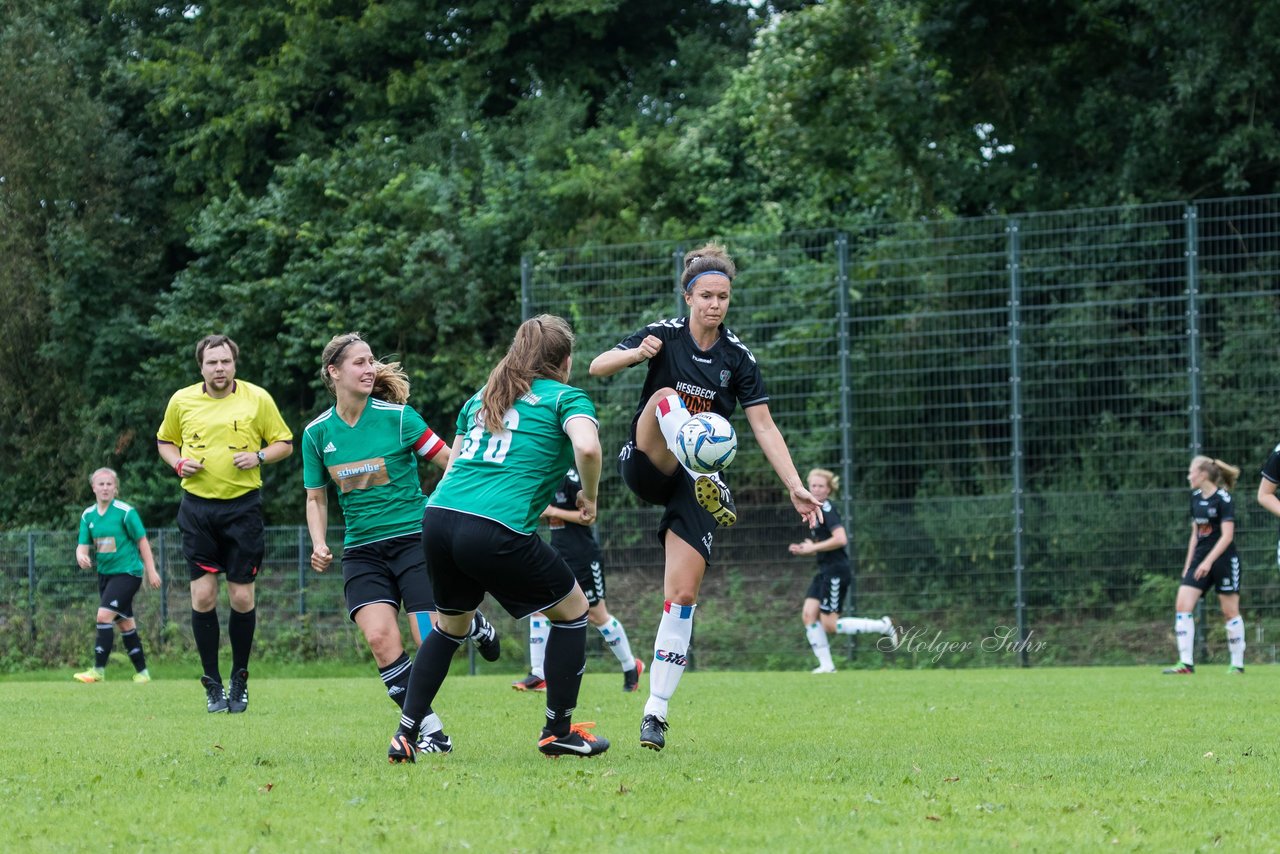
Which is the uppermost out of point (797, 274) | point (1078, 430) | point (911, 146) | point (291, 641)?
point (911, 146)

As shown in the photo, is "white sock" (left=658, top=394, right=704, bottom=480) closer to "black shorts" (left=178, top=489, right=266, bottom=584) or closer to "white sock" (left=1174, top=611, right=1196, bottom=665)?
"black shorts" (left=178, top=489, right=266, bottom=584)

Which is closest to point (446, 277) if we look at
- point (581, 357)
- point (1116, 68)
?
point (581, 357)

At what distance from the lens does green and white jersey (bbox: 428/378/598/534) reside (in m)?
6.09

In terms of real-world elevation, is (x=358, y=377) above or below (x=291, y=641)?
above

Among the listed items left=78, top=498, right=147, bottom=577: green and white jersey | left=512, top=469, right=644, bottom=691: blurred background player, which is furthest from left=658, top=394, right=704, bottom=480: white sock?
left=78, top=498, right=147, bottom=577: green and white jersey

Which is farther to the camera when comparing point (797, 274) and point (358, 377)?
point (797, 274)

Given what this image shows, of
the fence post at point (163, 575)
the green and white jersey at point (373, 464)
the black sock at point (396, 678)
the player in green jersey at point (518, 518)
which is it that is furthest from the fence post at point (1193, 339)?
the player in green jersey at point (518, 518)

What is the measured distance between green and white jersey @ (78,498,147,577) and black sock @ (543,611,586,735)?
1044 cm

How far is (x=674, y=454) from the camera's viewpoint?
6777 mm

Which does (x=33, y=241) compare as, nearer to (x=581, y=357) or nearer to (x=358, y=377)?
(x=581, y=357)

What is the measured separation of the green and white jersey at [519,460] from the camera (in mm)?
6086

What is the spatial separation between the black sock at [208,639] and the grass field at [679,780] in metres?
0.27

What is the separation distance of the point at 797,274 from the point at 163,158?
16.1 metres

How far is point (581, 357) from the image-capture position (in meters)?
20.9
